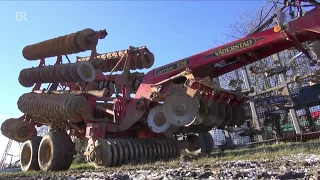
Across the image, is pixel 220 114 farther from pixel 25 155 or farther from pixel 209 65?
pixel 25 155

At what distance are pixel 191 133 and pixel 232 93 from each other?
5.39ft

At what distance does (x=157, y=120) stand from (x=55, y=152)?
2.39 meters

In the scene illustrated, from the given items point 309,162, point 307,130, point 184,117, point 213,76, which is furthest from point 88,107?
point 307,130

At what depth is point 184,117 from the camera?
718 cm

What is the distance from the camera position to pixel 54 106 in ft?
28.0

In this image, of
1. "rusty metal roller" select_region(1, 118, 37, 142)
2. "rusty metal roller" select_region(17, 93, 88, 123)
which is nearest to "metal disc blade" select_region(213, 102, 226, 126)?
"rusty metal roller" select_region(17, 93, 88, 123)

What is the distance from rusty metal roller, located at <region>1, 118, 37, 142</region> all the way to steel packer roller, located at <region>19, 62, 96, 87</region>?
1.13m

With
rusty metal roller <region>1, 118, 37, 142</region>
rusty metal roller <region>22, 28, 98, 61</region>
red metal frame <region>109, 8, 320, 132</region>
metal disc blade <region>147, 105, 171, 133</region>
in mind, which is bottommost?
metal disc blade <region>147, 105, 171, 133</region>

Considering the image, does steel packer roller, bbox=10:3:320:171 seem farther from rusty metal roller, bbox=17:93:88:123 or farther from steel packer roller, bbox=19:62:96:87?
steel packer roller, bbox=19:62:96:87

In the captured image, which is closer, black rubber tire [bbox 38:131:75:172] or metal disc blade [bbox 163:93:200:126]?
metal disc blade [bbox 163:93:200:126]

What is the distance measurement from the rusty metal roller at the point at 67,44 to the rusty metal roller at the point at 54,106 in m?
1.31

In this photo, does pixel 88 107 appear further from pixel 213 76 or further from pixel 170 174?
pixel 170 174

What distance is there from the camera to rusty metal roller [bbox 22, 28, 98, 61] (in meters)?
9.36

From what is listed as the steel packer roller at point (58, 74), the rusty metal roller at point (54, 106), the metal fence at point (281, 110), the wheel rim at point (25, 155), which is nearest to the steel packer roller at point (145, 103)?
the rusty metal roller at point (54, 106)
